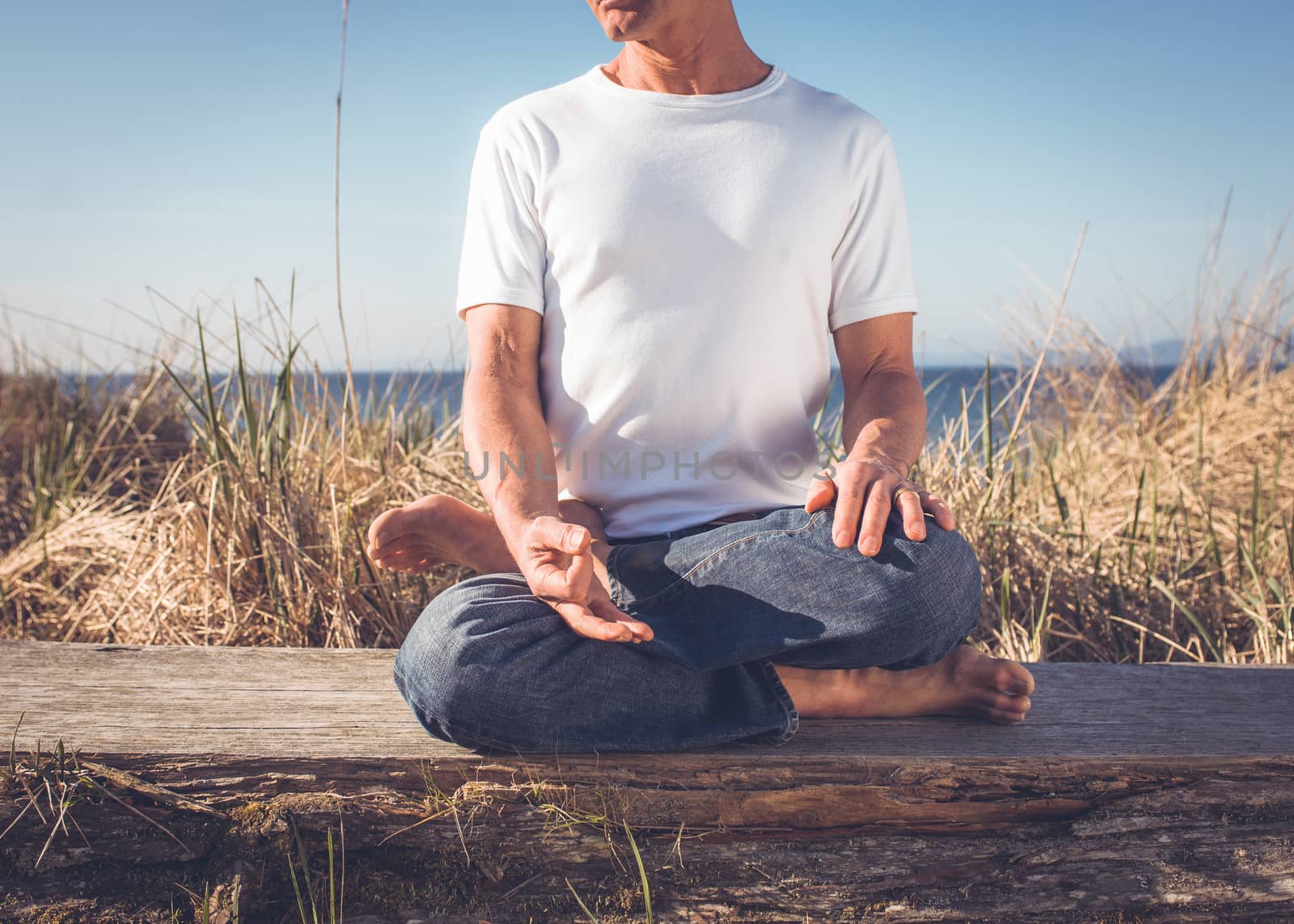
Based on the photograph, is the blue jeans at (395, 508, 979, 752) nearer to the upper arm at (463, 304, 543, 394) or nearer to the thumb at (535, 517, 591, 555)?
the thumb at (535, 517, 591, 555)

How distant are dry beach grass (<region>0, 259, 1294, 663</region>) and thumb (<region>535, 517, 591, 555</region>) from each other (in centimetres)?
104

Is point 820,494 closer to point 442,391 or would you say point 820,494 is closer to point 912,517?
point 912,517

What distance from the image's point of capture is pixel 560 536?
117 cm

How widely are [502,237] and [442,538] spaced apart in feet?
1.79

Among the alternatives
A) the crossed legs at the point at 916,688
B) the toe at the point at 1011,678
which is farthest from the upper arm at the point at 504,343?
the toe at the point at 1011,678

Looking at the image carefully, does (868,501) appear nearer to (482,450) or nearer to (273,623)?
(482,450)

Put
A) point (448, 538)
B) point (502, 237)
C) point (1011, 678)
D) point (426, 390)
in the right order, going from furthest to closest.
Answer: point (426, 390) < point (448, 538) < point (502, 237) < point (1011, 678)

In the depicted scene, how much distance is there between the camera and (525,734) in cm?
123

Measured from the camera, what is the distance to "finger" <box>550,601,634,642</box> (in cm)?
117

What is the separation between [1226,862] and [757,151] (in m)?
1.24

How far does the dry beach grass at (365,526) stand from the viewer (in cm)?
213

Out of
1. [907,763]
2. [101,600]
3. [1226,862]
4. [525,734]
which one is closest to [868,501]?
[907,763]

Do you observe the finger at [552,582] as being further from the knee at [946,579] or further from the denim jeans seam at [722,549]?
the knee at [946,579]

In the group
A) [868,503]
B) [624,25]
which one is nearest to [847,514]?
[868,503]
